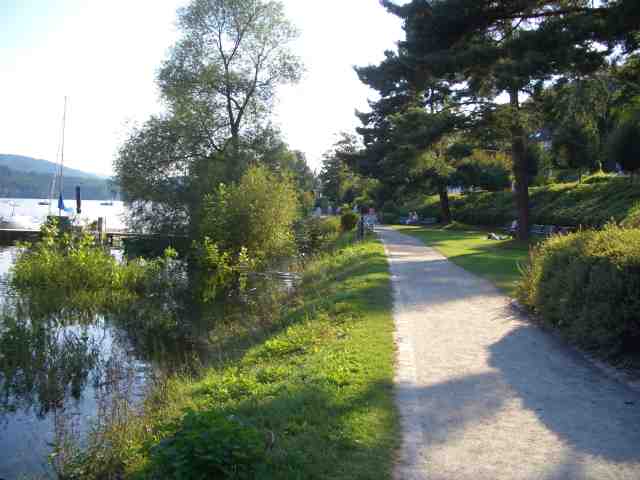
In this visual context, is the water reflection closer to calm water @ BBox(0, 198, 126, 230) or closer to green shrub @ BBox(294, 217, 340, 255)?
calm water @ BBox(0, 198, 126, 230)

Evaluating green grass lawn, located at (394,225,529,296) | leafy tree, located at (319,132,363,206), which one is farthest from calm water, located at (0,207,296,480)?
leafy tree, located at (319,132,363,206)

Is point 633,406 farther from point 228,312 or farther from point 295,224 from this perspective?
point 295,224

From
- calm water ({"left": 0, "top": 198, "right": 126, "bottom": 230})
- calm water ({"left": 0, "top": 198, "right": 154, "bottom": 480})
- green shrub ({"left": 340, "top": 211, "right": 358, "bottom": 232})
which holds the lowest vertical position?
calm water ({"left": 0, "top": 198, "right": 154, "bottom": 480})

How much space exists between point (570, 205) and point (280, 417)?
30869mm

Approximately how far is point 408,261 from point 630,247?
42.7 feet

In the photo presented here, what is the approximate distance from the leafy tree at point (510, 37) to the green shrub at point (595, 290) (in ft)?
22.4

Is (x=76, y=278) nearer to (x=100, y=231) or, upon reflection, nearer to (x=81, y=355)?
(x=81, y=355)

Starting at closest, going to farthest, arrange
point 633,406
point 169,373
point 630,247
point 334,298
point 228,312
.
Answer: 1. point 633,406
2. point 630,247
3. point 169,373
4. point 334,298
5. point 228,312

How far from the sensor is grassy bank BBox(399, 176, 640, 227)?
27500 millimetres

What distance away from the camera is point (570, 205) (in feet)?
108

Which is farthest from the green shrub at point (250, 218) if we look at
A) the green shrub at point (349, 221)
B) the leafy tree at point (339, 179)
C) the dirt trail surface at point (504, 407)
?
the leafy tree at point (339, 179)

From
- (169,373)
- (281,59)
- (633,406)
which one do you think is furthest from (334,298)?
(281,59)

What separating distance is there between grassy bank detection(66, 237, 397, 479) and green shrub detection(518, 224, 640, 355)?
2758 millimetres

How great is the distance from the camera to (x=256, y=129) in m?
37.5
